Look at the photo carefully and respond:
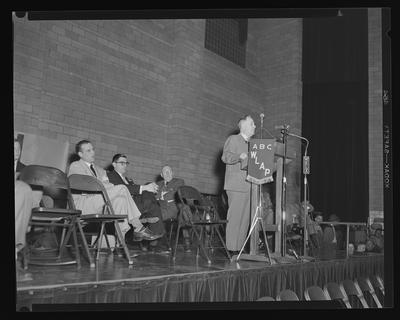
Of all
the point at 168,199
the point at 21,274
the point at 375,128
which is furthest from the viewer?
the point at 375,128

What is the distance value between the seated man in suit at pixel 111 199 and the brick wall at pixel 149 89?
34.5 inches

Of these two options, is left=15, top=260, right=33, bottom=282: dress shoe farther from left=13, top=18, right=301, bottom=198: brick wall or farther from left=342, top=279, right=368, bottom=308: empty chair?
left=342, top=279, right=368, bottom=308: empty chair

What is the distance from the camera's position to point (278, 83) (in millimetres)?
8125

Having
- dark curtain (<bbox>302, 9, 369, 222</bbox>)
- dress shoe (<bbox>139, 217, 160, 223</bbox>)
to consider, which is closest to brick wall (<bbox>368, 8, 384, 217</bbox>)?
dark curtain (<bbox>302, 9, 369, 222</bbox>)

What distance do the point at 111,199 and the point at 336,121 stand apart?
530 cm

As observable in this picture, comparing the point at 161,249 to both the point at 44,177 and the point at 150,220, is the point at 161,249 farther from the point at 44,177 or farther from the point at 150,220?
the point at 44,177

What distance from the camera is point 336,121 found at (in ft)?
26.0

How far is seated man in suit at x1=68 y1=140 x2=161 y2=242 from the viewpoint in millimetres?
3754

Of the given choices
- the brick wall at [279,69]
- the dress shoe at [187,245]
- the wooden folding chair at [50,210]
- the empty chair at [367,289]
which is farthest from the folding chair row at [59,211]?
the brick wall at [279,69]

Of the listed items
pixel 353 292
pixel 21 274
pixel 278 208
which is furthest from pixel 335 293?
pixel 21 274

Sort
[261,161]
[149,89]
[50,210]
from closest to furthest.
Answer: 1. [50,210]
2. [261,161]
3. [149,89]

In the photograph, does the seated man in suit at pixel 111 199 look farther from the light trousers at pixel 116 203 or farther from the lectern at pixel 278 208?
the lectern at pixel 278 208

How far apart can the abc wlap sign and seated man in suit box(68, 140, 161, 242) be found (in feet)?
3.46

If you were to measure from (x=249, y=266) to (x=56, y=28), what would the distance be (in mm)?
3433
